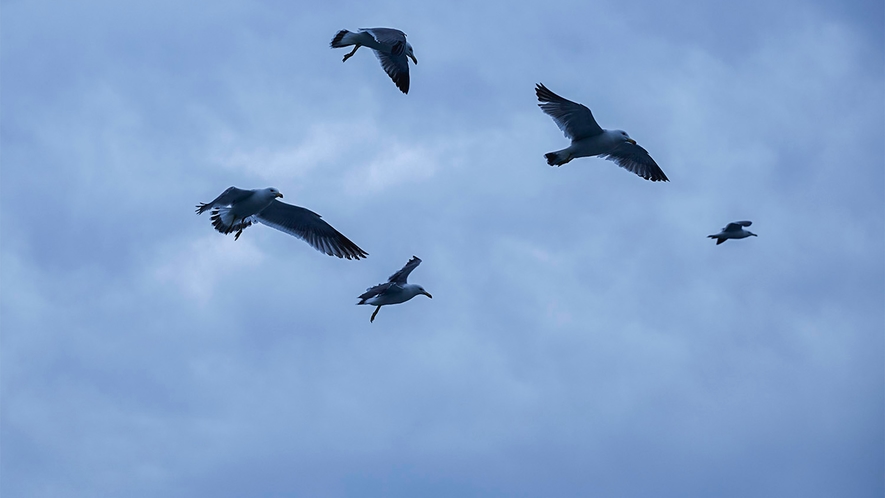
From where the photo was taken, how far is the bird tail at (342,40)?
20031mm

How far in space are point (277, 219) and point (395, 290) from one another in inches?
107

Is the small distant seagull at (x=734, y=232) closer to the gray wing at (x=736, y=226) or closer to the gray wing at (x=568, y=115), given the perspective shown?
the gray wing at (x=736, y=226)

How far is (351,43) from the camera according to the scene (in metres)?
20.4

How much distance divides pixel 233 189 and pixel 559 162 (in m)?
6.52

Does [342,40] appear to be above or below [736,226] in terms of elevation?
below

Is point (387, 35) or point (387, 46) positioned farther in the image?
point (387, 46)

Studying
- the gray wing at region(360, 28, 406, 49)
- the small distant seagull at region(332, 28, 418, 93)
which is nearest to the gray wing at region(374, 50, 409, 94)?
the small distant seagull at region(332, 28, 418, 93)

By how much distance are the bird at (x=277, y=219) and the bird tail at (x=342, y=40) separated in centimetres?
353

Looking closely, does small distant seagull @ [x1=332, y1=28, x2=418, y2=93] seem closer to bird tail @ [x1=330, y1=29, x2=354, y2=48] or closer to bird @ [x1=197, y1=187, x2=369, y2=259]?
bird tail @ [x1=330, y1=29, x2=354, y2=48]

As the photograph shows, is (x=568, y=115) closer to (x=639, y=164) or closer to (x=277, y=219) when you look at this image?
(x=639, y=164)

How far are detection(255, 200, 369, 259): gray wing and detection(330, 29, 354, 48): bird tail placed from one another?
3.55 metres

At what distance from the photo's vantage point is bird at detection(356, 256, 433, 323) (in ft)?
65.2

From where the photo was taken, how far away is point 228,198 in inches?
689

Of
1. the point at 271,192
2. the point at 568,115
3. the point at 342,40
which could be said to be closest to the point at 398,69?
the point at 342,40
